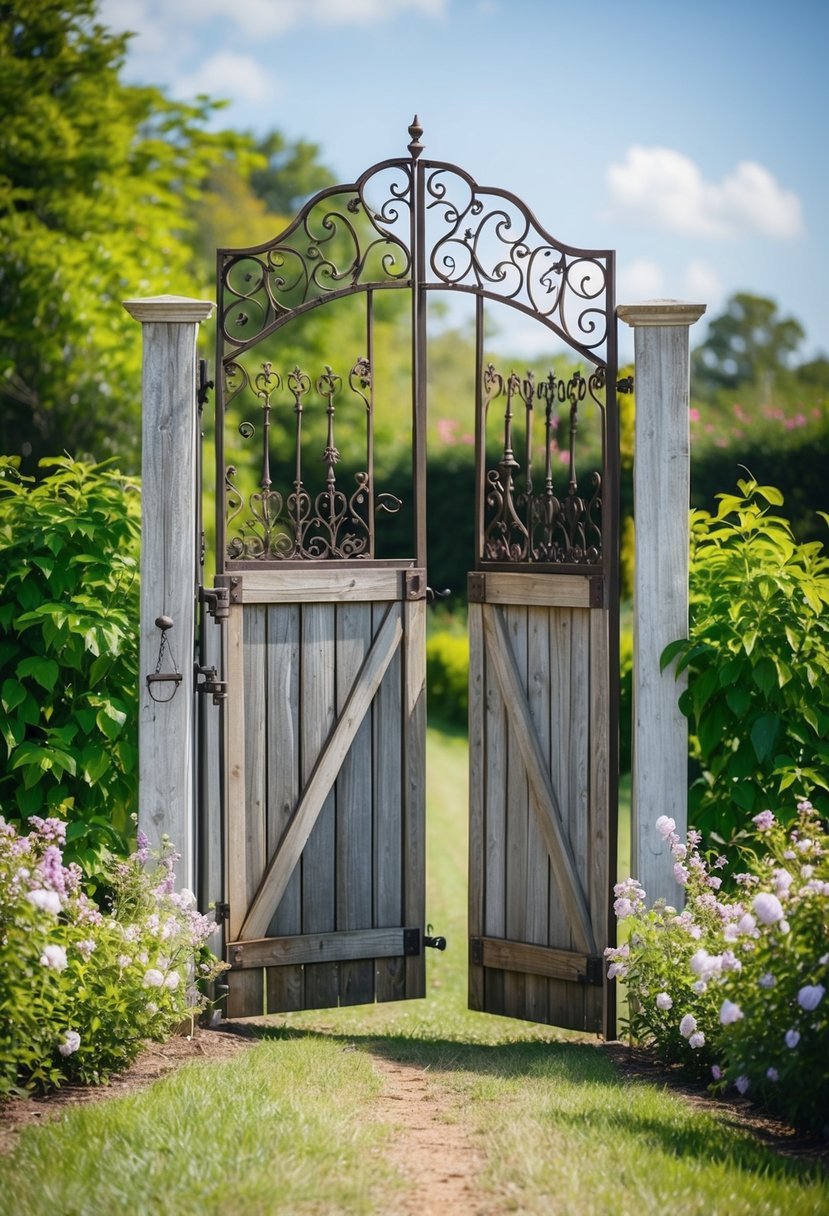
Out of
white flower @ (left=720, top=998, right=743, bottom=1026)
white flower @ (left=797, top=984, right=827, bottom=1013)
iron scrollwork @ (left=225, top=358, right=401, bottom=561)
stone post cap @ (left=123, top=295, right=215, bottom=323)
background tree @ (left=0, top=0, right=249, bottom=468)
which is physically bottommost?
white flower @ (left=720, top=998, right=743, bottom=1026)

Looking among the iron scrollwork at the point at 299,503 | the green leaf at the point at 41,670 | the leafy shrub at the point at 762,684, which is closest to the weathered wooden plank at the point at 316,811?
the iron scrollwork at the point at 299,503

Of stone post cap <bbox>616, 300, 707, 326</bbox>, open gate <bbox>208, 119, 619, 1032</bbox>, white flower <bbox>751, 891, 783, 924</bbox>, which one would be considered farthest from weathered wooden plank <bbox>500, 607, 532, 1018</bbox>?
white flower <bbox>751, 891, 783, 924</bbox>

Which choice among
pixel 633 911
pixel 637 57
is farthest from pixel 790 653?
pixel 637 57

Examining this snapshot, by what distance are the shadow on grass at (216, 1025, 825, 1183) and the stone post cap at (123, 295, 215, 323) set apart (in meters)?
2.70

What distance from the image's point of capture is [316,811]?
4770 millimetres

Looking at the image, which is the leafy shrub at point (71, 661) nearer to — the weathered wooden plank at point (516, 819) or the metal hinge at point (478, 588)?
the metal hinge at point (478, 588)

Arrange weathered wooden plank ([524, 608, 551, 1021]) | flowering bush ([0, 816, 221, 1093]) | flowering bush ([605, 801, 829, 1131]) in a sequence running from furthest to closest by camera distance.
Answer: weathered wooden plank ([524, 608, 551, 1021]) < flowering bush ([0, 816, 221, 1093]) < flowering bush ([605, 801, 829, 1131])

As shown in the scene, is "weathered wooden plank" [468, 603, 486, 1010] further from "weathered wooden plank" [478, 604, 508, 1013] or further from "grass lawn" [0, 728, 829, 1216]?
"grass lawn" [0, 728, 829, 1216]

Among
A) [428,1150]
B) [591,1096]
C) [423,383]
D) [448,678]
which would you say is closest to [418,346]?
[423,383]

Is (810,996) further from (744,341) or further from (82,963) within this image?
(744,341)

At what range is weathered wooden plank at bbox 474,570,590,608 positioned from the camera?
471 centimetres

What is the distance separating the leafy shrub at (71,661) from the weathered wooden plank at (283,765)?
52 cm

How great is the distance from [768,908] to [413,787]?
186 centimetres

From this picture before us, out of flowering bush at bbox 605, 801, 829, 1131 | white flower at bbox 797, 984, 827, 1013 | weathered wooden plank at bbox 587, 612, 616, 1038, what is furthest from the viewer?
weathered wooden plank at bbox 587, 612, 616, 1038
